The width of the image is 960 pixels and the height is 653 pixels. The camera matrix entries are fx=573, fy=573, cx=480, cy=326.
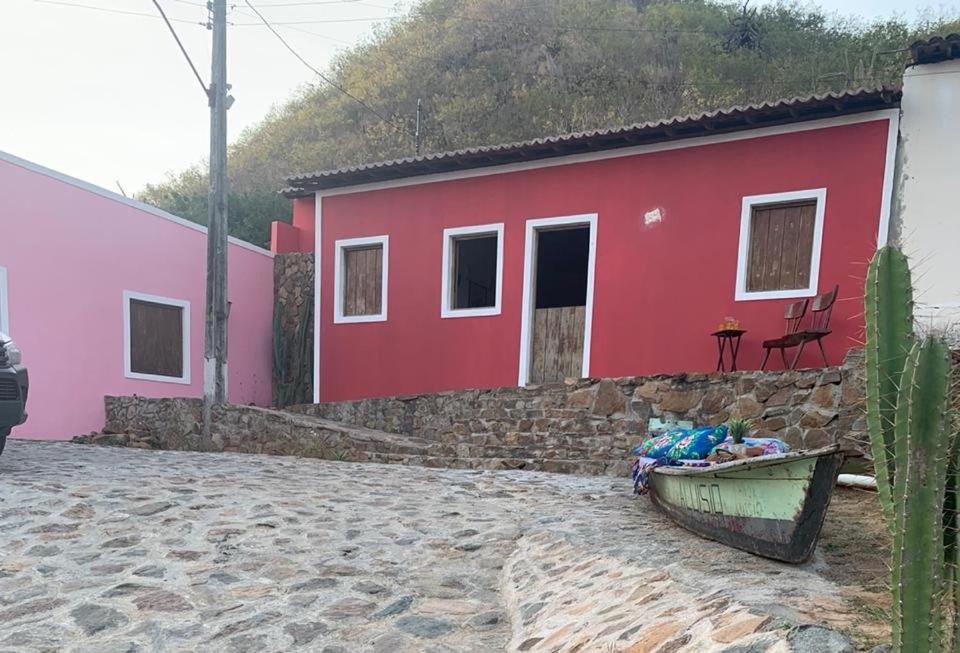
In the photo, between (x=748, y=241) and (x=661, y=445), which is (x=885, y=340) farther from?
(x=748, y=241)

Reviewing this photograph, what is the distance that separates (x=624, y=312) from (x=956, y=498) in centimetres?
631

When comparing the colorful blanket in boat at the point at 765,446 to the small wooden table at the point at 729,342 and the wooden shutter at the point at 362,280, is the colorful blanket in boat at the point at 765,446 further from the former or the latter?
the wooden shutter at the point at 362,280

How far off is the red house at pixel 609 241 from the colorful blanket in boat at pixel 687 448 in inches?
107

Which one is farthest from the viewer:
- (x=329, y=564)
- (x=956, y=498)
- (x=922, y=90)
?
(x=922, y=90)

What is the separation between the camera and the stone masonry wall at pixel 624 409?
6.06 meters

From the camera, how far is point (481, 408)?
26.0ft

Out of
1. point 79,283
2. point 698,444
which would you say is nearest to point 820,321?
point 698,444

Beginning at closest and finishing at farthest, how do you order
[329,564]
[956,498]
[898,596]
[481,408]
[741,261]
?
[898,596] < [956,498] < [329,564] < [741,261] < [481,408]

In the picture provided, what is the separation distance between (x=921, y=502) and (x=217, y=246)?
366 inches

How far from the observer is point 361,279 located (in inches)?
396

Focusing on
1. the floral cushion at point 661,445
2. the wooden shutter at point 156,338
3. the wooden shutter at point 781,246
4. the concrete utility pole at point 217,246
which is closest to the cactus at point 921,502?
the floral cushion at point 661,445

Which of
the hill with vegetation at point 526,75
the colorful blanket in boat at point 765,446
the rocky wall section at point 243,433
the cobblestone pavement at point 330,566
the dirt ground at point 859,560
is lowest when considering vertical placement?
the rocky wall section at point 243,433

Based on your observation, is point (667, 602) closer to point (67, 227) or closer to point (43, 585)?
point (43, 585)

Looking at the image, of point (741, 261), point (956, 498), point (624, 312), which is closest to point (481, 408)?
point (624, 312)
